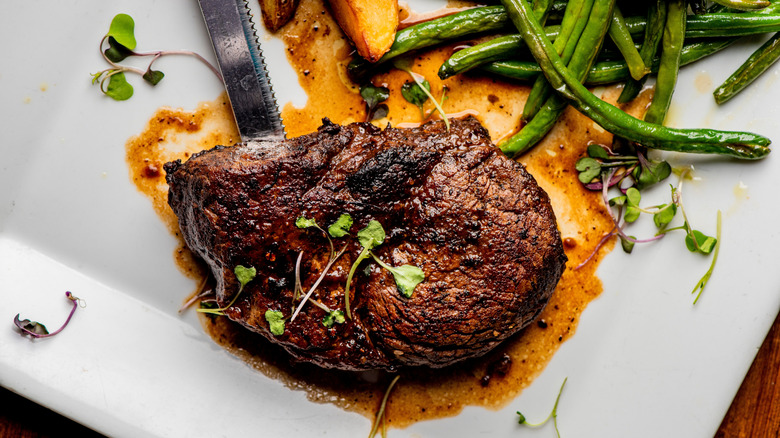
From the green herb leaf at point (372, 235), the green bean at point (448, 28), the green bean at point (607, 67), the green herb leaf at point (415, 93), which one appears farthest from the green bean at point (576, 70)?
the green herb leaf at point (372, 235)

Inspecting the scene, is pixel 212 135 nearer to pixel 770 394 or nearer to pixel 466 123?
pixel 466 123

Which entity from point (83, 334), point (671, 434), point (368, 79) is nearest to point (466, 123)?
point (368, 79)

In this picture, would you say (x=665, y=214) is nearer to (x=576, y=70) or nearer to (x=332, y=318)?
(x=576, y=70)

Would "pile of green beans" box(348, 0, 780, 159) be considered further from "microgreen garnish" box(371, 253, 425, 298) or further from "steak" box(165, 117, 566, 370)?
"microgreen garnish" box(371, 253, 425, 298)

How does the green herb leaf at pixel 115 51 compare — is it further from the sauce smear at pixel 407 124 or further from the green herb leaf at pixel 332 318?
the green herb leaf at pixel 332 318

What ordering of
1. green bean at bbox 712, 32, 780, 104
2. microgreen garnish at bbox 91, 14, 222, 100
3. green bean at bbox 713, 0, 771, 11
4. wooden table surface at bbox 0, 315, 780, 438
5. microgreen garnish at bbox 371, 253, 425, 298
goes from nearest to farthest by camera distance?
microgreen garnish at bbox 371, 253, 425, 298 < green bean at bbox 713, 0, 771, 11 < green bean at bbox 712, 32, 780, 104 < microgreen garnish at bbox 91, 14, 222, 100 < wooden table surface at bbox 0, 315, 780, 438

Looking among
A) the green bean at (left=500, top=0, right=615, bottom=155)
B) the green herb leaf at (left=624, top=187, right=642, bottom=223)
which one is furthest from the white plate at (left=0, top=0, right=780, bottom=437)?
the green bean at (left=500, top=0, right=615, bottom=155)
